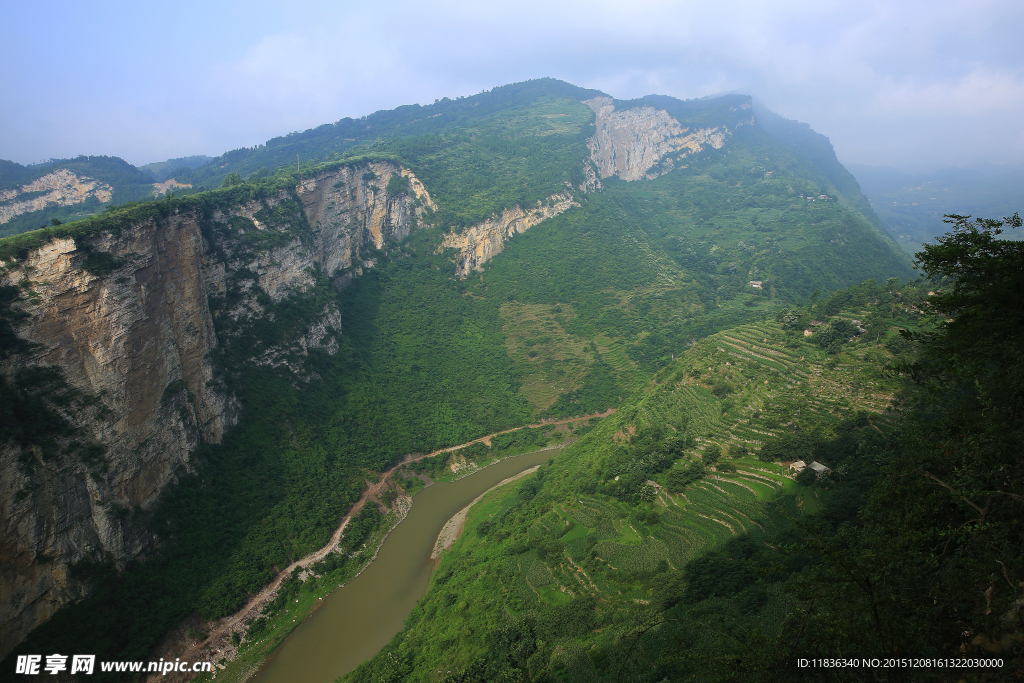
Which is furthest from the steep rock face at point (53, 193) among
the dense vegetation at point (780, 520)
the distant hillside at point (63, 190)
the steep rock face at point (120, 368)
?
the dense vegetation at point (780, 520)

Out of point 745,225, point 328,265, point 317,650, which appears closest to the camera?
point 317,650

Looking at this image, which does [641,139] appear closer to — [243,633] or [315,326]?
[315,326]

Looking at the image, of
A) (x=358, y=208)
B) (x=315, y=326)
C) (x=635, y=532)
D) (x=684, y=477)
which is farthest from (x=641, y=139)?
(x=635, y=532)

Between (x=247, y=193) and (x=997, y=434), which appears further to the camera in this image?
(x=247, y=193)

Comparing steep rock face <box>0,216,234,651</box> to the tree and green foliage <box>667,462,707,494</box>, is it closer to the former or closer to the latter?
green foliage <box>667,462,707,494</box>

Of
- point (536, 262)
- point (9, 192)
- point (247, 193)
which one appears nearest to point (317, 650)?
point (247, 193)

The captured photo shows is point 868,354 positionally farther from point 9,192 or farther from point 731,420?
point 9,192

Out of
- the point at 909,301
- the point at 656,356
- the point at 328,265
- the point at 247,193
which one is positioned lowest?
the point at 656,356
